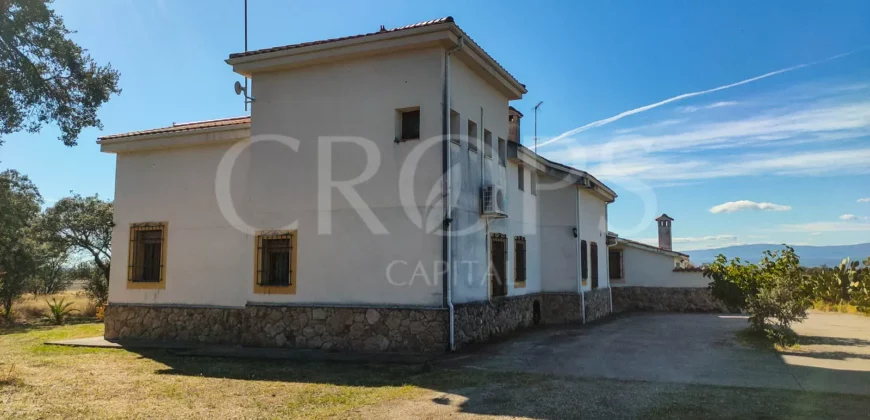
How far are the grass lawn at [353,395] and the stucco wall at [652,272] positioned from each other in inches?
615

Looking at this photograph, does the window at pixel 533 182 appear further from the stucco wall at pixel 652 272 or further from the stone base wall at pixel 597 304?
the stucco wall at pixel 652 272

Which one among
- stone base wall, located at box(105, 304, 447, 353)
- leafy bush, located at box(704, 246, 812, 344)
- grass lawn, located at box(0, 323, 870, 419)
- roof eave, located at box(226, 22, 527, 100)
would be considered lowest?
grass lawn, located at box(0, 323, 870, 419)

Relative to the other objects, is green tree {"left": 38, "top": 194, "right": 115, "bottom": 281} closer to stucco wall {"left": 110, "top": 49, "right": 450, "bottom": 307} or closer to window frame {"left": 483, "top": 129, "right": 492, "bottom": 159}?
stucco wall {"left": 110, "top": 49, "right": 450, "bottom": 307}

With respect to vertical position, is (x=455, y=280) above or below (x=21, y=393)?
above

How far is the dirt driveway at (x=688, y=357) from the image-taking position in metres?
8.19

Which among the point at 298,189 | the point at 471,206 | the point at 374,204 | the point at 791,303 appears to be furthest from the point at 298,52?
the point at 791,303

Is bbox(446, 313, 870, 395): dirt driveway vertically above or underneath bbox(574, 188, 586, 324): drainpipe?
underneath

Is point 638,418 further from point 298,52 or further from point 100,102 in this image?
point 100,102

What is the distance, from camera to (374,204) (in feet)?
36.2

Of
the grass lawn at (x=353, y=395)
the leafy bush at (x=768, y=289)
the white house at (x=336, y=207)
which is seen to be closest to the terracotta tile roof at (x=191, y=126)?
the white house at (x=336, y=207)

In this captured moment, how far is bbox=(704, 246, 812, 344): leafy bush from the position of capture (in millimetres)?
11555

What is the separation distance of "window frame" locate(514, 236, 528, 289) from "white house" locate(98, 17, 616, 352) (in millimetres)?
80

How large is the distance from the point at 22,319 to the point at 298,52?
14.7 m

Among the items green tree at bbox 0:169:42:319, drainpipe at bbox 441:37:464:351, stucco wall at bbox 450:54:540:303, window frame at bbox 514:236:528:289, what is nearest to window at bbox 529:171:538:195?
stucco wall at bbox 450:54:540:303
